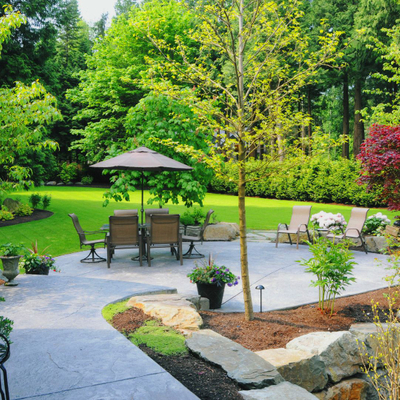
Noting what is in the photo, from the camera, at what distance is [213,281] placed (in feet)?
18.4

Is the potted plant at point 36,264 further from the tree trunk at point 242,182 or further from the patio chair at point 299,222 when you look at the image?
the patio chair at point 299,222

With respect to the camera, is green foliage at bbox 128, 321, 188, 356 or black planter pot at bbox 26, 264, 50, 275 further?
black planter pot at bbox 26, 264, 50, 275

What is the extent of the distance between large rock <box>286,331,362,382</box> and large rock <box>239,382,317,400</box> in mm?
1025

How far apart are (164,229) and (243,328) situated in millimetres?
3850

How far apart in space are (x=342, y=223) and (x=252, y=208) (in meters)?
9.09

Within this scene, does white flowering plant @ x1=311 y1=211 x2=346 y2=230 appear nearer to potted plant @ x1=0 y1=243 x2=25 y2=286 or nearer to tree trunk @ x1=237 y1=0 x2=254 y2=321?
tree trunk @ x1=237 y1=0 x2=254 y2=321

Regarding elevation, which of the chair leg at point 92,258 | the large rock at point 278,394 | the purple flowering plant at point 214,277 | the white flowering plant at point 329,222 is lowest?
the chair leg at point 92,258

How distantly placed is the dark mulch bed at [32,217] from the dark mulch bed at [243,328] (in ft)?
34.7

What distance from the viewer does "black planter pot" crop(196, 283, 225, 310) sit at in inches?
223

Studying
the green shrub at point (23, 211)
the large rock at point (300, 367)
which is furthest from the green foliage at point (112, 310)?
the green shrub at point (23, 211)

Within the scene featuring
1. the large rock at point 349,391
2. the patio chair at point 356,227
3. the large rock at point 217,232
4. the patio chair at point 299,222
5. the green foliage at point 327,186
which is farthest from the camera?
the green foliage at point 327,186

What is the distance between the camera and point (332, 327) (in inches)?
196

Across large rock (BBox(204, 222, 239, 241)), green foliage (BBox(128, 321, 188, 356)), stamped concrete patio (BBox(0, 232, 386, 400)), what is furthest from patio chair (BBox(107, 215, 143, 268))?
green foliage (BBox(128, 321, 188, 356))

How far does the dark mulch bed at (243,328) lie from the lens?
10.4ft
